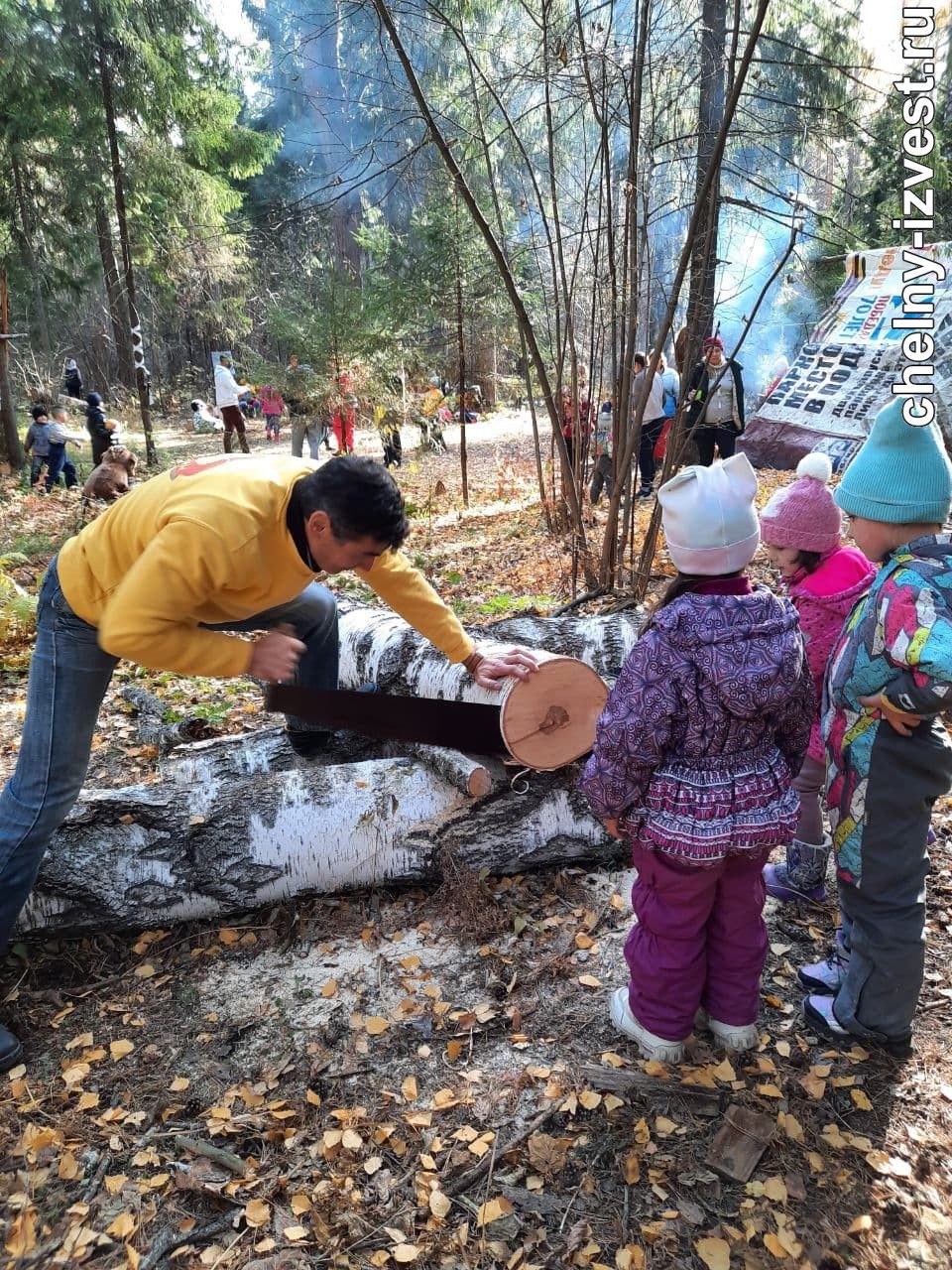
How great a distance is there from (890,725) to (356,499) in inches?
62.8

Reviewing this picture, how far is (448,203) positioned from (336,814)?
10.9 metres

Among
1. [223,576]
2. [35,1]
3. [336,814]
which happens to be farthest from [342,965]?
[35,1]

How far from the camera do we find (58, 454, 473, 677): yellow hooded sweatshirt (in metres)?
2.10

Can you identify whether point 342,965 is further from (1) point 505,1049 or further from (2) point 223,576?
(2) point 223,576

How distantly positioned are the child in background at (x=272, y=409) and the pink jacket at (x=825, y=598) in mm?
16666

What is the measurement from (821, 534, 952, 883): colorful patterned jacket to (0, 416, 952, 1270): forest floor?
722mm

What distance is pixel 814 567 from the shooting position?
277 centimetres

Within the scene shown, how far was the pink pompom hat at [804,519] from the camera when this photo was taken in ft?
8.68

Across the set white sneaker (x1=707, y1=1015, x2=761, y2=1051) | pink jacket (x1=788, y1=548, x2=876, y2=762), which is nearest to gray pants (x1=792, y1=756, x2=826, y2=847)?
pink jacket (x1=788, y1=548, x2=876, y2=762)

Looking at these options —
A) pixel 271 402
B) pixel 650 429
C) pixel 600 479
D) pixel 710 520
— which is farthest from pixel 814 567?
pixel 271 402

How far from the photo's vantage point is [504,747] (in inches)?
116

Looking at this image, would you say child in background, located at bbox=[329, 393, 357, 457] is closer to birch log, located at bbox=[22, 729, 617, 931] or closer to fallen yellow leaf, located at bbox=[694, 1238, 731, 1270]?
birch log, located at bbox=[22, 729, 617, 931]

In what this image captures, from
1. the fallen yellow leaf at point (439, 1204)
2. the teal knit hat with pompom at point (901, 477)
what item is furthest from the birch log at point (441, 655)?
the fallen yellow leaf at point (439, 1204)

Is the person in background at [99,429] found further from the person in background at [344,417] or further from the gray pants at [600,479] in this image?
the gray pants at [600,479]
